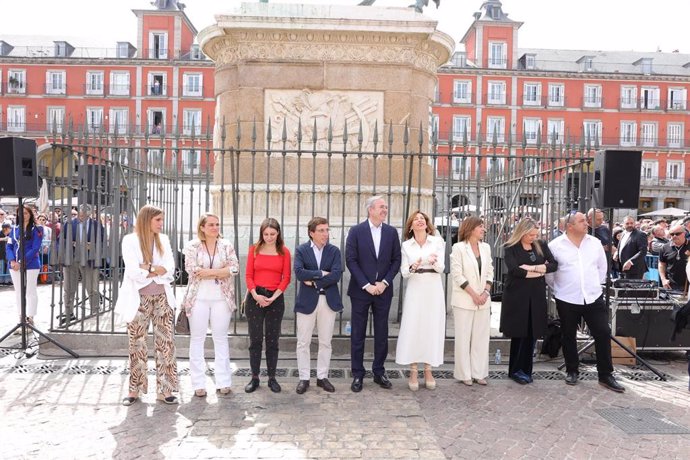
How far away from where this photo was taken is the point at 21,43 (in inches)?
1975

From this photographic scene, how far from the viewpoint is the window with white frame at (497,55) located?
47.3 metres

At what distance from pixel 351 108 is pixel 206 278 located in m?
3.54

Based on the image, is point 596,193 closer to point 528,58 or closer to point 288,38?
point 288,38

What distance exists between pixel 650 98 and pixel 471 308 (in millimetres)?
48258

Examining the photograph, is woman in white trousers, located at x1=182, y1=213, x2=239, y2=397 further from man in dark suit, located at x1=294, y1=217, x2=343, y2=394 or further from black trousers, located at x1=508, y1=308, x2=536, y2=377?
black trousers, located at x1=508, y1=308, x2=536, y2=377

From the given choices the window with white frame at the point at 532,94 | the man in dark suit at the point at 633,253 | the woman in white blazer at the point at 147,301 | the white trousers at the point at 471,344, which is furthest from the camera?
the window with white frame at the point at 532,94

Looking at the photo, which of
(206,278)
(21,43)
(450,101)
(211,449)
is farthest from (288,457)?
(21,43)

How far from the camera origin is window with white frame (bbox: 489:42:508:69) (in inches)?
1864

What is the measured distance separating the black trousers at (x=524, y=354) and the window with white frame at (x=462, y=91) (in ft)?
134

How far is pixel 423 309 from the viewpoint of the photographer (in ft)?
19.3

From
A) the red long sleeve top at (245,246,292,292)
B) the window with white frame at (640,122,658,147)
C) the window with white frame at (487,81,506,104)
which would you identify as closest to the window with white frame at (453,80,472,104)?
the window with white frame at (487,81,506,104)

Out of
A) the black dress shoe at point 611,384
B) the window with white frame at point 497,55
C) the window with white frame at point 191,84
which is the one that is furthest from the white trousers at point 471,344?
the window with white frame at point 497,55

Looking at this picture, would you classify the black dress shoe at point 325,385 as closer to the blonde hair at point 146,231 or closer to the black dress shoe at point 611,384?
the blonde hair at point 146,231

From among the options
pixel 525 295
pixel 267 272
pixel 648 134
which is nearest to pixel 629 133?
pixel 648 134
